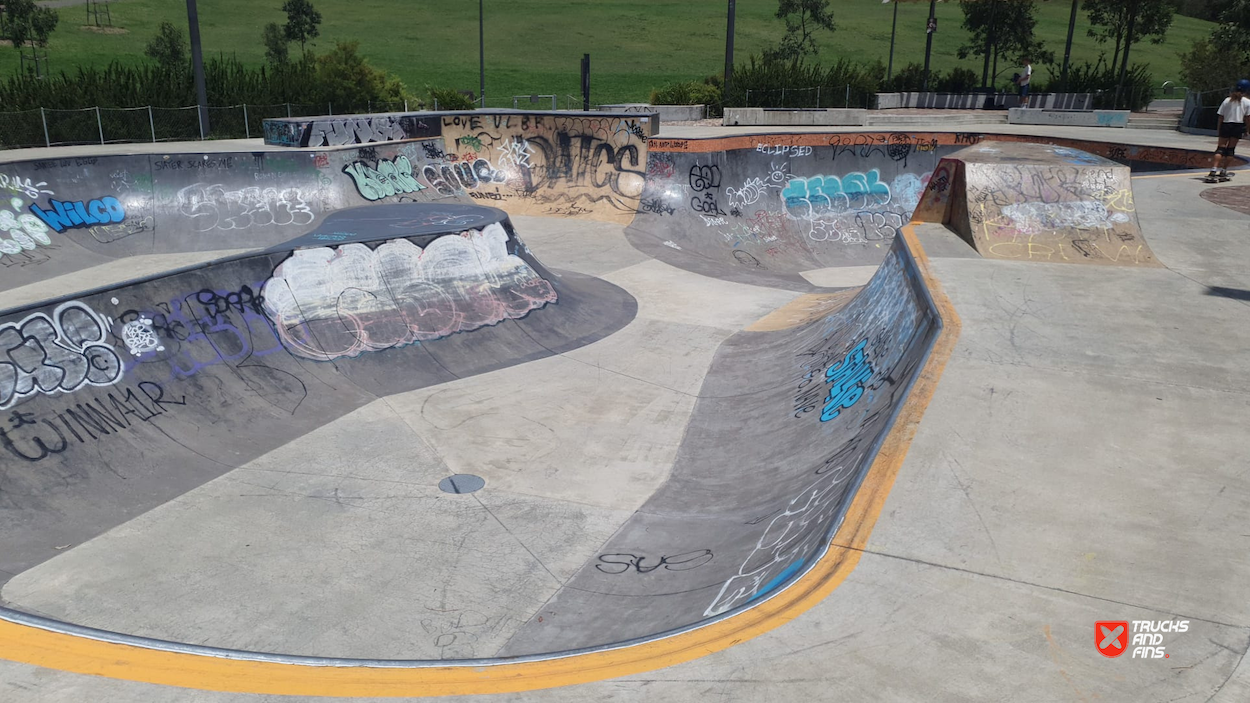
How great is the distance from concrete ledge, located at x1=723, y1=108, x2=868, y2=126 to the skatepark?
14.6 m

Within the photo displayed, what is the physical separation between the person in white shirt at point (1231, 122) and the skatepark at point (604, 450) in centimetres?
93

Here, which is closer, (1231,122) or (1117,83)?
(1231,122)

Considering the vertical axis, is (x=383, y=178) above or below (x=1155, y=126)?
below

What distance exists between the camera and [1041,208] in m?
12.0

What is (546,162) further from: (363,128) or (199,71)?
(199,71)

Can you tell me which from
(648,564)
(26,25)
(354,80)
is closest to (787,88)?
(354,80)

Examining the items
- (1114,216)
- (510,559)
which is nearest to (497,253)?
(510,559)

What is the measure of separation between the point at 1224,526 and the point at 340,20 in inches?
4078

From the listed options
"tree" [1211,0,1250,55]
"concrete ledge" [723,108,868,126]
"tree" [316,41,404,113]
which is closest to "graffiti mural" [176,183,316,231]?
"tree" [316,41,404,113]

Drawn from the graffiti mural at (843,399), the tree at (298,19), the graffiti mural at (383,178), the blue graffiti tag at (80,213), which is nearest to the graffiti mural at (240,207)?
the blue graffiti tag at (80,213)

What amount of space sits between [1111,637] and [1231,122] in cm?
1508

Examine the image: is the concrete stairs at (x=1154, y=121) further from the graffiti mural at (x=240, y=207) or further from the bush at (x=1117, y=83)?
the graffiti mural at (x=240, y=207)

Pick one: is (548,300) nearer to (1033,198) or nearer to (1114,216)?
(1033,198)

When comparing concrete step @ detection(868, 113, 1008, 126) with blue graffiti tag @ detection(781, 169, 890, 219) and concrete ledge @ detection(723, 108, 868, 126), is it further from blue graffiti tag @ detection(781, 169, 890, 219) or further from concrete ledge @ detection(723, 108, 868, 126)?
blue graffiti tag @ detection(781, 169, 890, 219)
